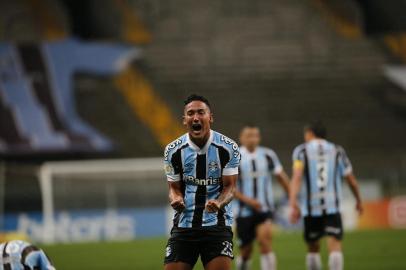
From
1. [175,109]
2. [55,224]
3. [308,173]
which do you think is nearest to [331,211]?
[308,173]

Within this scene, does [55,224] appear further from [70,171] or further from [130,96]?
[130,96]

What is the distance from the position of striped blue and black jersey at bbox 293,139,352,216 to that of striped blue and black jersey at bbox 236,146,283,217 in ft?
3.41

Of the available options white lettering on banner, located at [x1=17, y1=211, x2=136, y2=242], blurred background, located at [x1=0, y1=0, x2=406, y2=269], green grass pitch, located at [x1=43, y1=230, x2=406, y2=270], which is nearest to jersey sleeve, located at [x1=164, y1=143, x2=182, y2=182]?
green grass pitch, located at [x1=43, y1=230, x2=406, y2=270]

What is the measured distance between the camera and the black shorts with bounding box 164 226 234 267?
7902 mm

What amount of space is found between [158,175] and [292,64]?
28.7ft

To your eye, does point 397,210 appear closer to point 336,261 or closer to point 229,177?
point 336,261

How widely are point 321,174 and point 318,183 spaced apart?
115 millimetres

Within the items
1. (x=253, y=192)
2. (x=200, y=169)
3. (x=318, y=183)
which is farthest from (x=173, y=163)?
(x=253, y=192)

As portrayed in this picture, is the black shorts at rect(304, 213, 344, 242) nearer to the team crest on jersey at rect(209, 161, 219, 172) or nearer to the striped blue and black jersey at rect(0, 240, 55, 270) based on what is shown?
the team crest on jersey at rect(209, 161, 219, 172)

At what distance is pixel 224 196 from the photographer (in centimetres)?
781

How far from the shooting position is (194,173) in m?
7.90

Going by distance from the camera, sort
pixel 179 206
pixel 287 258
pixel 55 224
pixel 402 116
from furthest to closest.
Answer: pixel 402 116 < pixel 55 224 < pixel 287 258 < pixel 179 206

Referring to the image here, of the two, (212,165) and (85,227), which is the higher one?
(85,227)

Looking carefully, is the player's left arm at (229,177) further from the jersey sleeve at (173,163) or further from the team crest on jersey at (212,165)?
the jersey sleeve at (173,163)
